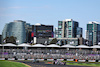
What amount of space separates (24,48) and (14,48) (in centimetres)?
520

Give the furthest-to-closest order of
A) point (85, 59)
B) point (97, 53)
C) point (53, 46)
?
point (53, 46)
point (97, 53)
point (85, 59)

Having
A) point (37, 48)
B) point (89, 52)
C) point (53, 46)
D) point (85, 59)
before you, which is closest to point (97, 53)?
point (89, 52)

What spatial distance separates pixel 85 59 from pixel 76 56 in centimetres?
383

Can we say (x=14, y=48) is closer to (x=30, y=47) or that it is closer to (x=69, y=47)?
(x=30, y=47)

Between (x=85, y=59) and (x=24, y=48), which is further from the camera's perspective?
(x=24, y=48)

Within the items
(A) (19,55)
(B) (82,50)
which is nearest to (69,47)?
(B) (82,50)

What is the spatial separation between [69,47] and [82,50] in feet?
21.4

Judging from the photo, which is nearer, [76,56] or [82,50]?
[76,56]

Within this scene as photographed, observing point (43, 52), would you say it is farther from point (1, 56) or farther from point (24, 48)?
point (1, 56)

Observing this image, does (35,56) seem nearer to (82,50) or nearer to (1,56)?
(1,56)

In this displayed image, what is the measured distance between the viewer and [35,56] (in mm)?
103188

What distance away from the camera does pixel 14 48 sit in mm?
120500

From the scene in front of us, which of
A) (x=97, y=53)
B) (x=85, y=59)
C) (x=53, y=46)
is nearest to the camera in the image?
(x=85, y=59)

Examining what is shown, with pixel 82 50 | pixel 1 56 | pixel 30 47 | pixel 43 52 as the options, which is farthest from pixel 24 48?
pixel 82 50
